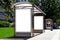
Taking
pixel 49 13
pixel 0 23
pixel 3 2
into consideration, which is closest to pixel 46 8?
pixel 49 13

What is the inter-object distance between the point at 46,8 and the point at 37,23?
127 feet

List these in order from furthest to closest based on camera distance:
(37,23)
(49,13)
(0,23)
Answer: (49,13)
(0,23)
(37,23)

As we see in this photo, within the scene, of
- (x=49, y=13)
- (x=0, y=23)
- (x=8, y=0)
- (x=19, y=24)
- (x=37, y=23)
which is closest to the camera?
(x=8, y=0)

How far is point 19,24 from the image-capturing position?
2533cm

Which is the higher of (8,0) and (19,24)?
(8,0)

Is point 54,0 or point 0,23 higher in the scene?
point 54,0

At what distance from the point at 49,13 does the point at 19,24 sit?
170 ft

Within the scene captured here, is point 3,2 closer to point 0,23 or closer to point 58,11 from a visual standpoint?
point 0,23

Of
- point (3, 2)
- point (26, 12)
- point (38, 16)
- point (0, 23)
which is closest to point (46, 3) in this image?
point (0, 23)

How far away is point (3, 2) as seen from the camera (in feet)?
52.0

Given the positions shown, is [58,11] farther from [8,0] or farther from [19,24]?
[8,0]

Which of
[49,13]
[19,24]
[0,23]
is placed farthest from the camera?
[49,13]

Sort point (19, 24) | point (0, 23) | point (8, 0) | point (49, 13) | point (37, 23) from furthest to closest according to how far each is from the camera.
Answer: point (49, 13)
point (0, 23)
point (37, 23)
point (19, 24)
point (8, 0)

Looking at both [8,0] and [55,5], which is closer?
[8,0]
